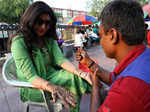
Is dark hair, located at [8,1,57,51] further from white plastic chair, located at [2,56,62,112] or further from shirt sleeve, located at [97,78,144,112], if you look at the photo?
shirt sleeve, located at [97,78,144,112]

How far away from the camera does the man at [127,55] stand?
2.15 ft

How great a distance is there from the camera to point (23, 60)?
1.38 meters

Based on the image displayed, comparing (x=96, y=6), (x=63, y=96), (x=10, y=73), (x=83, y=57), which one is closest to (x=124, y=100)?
(x=63, y=96)

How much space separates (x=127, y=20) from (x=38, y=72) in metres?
1.07

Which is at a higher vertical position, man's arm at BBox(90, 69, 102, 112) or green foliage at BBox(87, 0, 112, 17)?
green foliage at BBox(87, 0, 112, 17)

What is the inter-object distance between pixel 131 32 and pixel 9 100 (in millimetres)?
2574

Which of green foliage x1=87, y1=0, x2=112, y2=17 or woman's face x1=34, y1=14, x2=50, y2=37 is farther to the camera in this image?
green foliage x1=87, y1=0, x2=112, y2=17

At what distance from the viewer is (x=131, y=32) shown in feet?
2.72

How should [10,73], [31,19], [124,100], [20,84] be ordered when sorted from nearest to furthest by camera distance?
1. [124,100]
2. [20,84]
3. [31,19]
4. [10,73]

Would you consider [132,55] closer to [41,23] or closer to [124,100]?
[124,100]

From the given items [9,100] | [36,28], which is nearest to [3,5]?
[9,100]

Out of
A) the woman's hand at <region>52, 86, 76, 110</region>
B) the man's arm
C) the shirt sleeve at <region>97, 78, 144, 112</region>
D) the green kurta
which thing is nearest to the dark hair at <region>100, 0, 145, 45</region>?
the shirt sleeve at <region>97, 78, 144, 112</region>

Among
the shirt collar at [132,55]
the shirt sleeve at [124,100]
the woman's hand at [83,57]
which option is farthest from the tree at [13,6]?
the shirt sleeve at [124,100]

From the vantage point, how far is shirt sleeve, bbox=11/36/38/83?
4.44 ft
